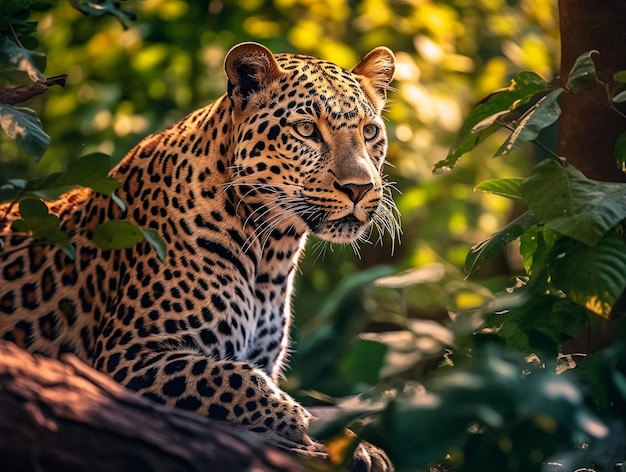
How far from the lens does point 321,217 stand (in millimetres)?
6465

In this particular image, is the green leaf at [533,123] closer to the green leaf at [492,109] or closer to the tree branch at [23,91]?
the green leaf at [492,109]

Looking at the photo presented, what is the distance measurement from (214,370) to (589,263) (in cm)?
231

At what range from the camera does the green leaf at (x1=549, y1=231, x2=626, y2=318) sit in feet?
14.7

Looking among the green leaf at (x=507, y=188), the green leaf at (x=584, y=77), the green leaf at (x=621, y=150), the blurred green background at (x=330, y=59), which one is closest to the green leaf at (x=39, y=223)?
the green leaf at (x=507, y=188)

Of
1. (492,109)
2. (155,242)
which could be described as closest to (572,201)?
(492,109)

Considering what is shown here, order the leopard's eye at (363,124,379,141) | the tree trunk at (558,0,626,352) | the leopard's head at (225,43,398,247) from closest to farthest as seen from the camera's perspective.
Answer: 1. the tree trunk at (558,0,626,352)
2. the leopard's head at (225,43,398,247)
3. the leopard's eye at (363,124,379,141)

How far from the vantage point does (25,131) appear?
16.4 feet

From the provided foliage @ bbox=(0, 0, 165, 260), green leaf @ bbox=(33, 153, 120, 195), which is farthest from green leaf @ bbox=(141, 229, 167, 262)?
green leaf @ bbox=(33, 153, 120, 195)

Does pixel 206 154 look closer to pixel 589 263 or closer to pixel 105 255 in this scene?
pixel 105 255

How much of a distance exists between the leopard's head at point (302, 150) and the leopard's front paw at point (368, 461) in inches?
53.5

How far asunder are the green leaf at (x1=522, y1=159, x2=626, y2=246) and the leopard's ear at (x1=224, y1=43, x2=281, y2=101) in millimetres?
2248

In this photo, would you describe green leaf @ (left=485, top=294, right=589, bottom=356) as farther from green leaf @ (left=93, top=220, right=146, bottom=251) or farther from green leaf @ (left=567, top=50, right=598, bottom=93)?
green leaf @ (left=93, top=220, right=146, bottom=251)

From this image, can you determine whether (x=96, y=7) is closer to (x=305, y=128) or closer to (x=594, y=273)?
(x=305, y=128)

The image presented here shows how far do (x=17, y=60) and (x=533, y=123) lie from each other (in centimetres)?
249
